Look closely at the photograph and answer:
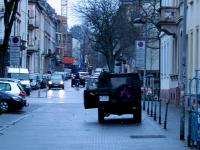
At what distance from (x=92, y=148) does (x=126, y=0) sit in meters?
50.6

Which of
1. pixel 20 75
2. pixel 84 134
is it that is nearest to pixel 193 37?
pixel 84 134

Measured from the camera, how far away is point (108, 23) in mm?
74500

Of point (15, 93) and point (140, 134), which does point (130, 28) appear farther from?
point (140, 134)

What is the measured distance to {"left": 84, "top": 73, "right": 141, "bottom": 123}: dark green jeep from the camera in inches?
1050

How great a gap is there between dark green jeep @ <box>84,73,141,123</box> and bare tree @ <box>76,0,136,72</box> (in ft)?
146

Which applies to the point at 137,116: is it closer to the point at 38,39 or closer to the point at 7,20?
the point at 7,20

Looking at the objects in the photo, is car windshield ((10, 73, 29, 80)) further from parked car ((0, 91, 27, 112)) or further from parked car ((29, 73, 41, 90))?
parked car ((0, 91, 27, 112))

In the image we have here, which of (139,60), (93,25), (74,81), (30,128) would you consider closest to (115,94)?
(30,128)

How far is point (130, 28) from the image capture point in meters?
71.8

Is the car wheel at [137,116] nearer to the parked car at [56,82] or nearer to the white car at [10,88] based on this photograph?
the white car at [10,88]

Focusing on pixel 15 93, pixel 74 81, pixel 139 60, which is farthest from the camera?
pixel 74 81

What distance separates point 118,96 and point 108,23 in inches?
1898

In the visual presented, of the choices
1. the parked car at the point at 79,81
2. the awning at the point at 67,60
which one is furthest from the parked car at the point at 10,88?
the awning at the point at 67,60

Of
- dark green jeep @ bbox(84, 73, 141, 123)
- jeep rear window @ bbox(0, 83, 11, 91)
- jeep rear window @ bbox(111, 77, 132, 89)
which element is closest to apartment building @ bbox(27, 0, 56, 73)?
jeep rear window @ bbox(0, 83, 11, 91)
